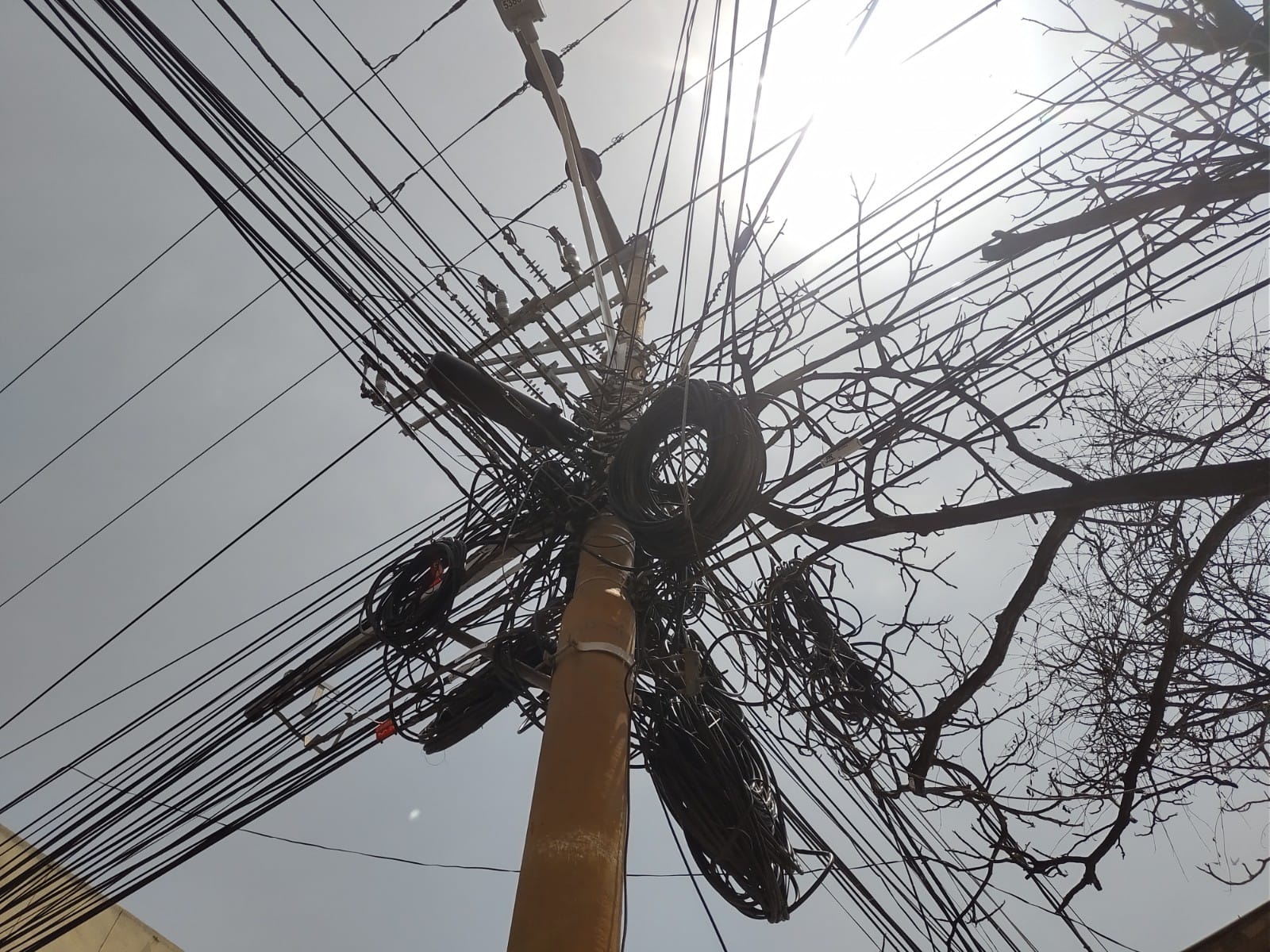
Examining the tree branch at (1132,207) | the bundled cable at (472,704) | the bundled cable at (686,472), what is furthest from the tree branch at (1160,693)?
the bundled cable at (472,704)

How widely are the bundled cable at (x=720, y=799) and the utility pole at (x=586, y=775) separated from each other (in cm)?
59

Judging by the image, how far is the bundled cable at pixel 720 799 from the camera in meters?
3.33

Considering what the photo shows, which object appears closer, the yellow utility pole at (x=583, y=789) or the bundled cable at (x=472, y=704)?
the yellow utility pole at (x=583, y=789)

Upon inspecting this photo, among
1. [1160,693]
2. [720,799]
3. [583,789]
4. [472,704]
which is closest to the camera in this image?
[583,789]

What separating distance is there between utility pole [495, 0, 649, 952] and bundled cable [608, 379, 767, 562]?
0.23 m

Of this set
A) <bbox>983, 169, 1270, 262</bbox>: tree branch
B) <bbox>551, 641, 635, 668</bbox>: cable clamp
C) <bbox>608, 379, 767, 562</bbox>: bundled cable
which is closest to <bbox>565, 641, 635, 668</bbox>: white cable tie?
<bbox>551, 641, 635, 668</bbox>: cable clamp

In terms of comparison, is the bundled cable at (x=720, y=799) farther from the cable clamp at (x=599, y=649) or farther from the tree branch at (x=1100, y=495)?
the tree branch at (x=1100, y=495)

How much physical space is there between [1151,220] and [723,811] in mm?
2665

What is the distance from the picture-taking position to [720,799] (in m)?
3.42

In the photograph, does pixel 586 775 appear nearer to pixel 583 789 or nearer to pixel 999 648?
pixel 583 789

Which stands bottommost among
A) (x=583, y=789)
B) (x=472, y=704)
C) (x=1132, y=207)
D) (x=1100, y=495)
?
(x=583, y=789)

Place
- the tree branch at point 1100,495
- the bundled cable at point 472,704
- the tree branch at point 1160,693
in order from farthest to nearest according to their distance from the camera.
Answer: the bundled cable at point 472,704
the tree branch at point 1160,693
the tree branch at point 1100,495

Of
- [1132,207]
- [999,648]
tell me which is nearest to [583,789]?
[999,648]

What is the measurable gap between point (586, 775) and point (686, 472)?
1.11 metres
